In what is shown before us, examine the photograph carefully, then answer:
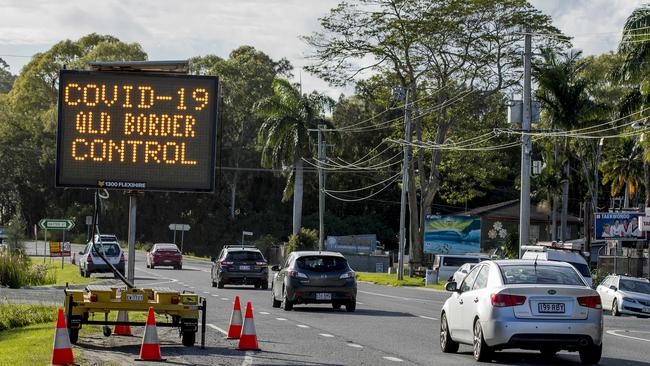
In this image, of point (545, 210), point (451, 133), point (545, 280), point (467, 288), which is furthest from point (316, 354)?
point (545, 210)

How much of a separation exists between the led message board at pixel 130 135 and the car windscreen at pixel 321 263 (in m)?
11.3

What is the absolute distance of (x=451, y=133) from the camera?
225ft

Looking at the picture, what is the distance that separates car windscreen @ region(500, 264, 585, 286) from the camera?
650 inches

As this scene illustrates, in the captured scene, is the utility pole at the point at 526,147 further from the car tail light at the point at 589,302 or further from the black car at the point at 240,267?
the car tail light at the point at 589,302

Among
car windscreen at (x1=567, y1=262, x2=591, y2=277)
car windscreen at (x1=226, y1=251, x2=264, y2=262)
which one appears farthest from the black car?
car windscreen at (x1=567, y1=262, x2=591, y2=277)

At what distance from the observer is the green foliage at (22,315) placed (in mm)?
23353

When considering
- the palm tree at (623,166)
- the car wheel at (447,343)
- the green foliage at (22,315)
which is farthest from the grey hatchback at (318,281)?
the palm tree at (623,166)

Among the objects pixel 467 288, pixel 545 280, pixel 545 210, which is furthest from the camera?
pixel 545 210

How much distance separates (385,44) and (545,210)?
33.6 metres

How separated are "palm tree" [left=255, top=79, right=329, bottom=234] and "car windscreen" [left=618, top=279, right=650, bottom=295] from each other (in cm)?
3585

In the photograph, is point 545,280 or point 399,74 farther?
point 399,74

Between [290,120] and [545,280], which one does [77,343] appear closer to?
[545,280]

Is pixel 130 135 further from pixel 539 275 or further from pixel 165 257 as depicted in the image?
pixel 165 257

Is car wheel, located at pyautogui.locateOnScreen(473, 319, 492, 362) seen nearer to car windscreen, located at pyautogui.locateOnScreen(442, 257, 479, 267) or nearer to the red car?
car windscreen, located at pyautogui.locateOnScreen(442, 257, 479, 267)
